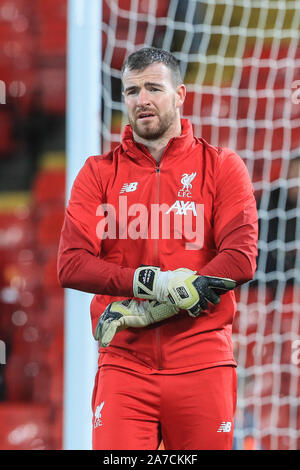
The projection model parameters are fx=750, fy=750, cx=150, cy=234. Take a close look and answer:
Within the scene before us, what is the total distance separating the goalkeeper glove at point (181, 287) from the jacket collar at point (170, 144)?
357 mm

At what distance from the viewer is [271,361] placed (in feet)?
14.7

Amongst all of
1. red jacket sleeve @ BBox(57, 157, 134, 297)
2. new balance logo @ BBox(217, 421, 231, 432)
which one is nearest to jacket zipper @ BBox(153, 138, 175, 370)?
red jacket sleeve @ BBox(57, 157, 134, 297)

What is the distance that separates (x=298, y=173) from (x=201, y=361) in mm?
2765

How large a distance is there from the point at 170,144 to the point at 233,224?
29 cm

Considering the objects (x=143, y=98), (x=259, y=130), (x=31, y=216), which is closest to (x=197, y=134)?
(x=259, y=130)

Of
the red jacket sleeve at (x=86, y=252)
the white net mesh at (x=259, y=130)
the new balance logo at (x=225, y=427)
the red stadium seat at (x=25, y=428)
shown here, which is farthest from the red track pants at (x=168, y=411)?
the red stadium seat at (x=25, y=428)

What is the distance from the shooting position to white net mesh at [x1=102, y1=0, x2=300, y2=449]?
4301mm

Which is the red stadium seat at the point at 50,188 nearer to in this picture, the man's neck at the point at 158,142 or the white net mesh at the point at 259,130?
the white net mesh at the point at 259,130

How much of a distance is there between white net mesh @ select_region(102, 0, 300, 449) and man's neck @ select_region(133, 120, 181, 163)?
1.73 m

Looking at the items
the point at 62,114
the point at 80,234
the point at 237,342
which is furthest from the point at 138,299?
the point at 62,114

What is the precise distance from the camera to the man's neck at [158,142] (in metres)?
2.06

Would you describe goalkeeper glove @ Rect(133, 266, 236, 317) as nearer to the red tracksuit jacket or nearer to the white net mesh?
the red tracksuit jacket

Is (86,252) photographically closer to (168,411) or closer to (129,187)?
(129,187)

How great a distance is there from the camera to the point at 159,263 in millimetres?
1973
